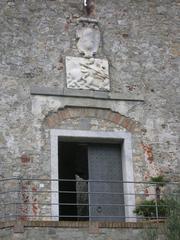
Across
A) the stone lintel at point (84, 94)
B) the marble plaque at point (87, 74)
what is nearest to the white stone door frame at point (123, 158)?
the stone lintel at point (84, 94)

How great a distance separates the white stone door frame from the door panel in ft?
0.62

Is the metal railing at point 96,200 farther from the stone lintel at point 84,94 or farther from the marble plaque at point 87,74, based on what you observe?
the marble plaque at point 87,74

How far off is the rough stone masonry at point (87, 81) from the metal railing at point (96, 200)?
13 cm

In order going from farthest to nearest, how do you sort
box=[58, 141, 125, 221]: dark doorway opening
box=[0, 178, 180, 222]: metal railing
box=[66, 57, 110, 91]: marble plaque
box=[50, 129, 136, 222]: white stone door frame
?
box=[66, 57, 110, 91]: marble plaque, box=[58, 141, 125, 221]: dark doorway opening, box=[50, 129, 136, 222]: white stone door frame, box=[0, 178, 180, 222]: metal railing

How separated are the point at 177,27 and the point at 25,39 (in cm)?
386

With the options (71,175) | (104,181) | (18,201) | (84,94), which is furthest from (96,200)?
(71,175)

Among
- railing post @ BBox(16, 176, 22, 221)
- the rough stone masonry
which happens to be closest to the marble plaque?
the rough stone masonry

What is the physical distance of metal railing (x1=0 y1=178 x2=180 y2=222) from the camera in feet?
42.5

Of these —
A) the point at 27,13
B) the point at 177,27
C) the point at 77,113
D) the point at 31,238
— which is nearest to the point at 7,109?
the point at 77,113

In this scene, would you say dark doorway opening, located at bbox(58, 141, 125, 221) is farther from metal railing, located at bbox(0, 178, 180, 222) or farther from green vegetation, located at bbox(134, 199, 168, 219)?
green vegetation, located at bbox(134, 199, 168, 219)

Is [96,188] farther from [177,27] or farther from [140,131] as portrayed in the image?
[177,27]

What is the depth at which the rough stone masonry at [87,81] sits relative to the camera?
45.2 feet

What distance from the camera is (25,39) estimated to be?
1455cm

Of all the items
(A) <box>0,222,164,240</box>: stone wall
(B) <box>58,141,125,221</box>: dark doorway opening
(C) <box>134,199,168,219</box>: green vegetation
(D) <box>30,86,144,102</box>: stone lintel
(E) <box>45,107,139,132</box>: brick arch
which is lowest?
(A) <box>0,222,164,240</box>: stone wall
